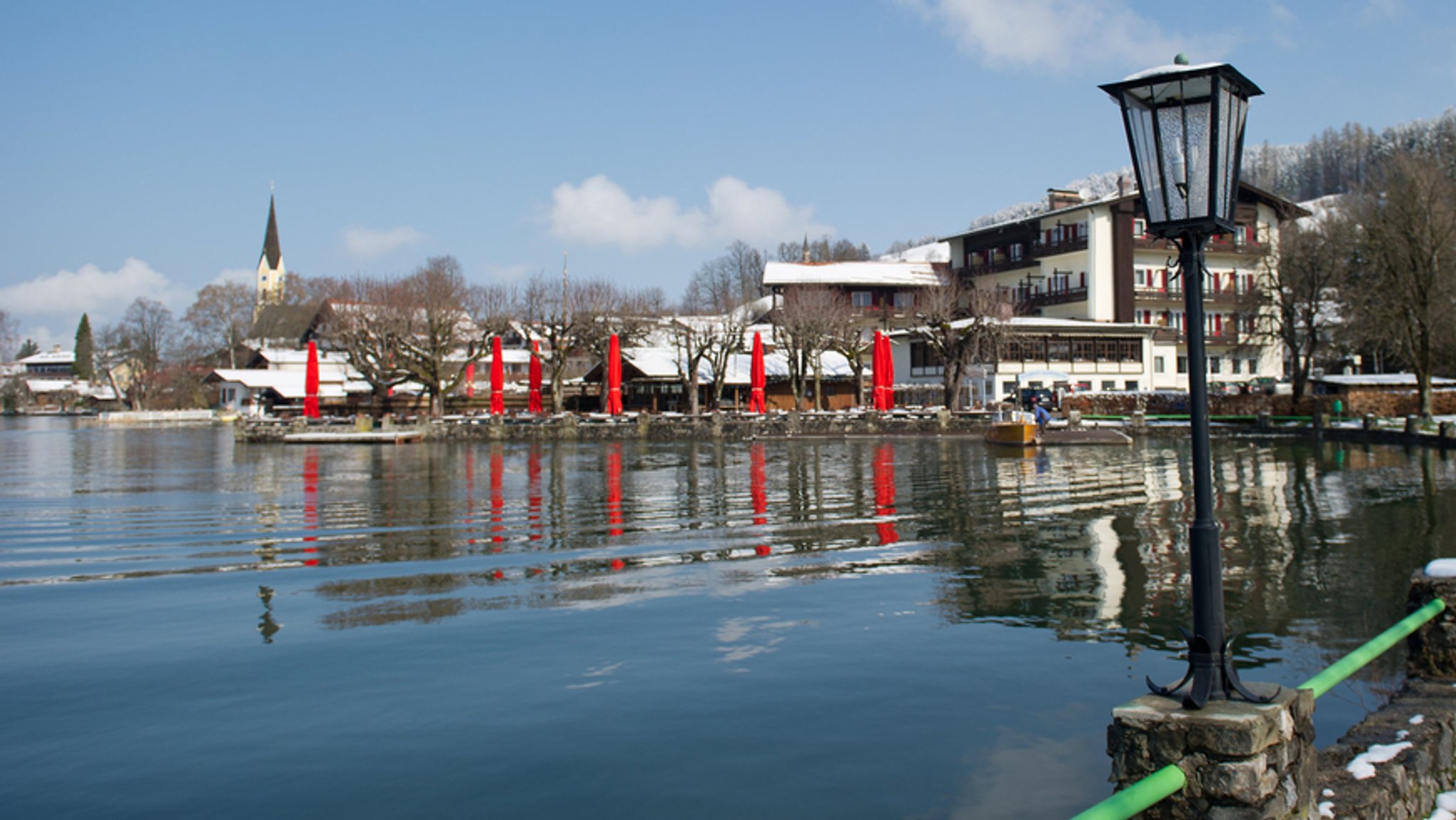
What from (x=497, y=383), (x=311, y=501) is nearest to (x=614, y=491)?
(x=311, y=501)

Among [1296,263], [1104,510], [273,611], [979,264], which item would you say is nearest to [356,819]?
[273,611]

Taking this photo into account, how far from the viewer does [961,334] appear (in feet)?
187

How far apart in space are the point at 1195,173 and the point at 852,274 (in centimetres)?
7475

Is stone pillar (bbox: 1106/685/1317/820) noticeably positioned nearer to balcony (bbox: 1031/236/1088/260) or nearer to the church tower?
balcony (bbox: 1031/236/1088/260)

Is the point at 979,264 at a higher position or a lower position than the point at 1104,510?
higher

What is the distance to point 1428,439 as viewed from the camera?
Answer: 35750mm

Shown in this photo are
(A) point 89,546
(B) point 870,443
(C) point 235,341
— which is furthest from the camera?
(C) point 235,341

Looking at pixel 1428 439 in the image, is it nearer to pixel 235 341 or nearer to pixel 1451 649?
pixel 1451 649

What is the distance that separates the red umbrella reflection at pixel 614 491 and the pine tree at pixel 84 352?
11052 cm

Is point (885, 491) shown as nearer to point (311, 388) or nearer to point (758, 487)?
point (758, 487)

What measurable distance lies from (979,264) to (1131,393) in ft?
69.1

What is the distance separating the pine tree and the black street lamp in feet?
466

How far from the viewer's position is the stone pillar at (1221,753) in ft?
14.0

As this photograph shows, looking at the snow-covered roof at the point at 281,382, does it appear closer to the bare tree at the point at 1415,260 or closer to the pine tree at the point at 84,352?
the pine tree at the point at 84,352
